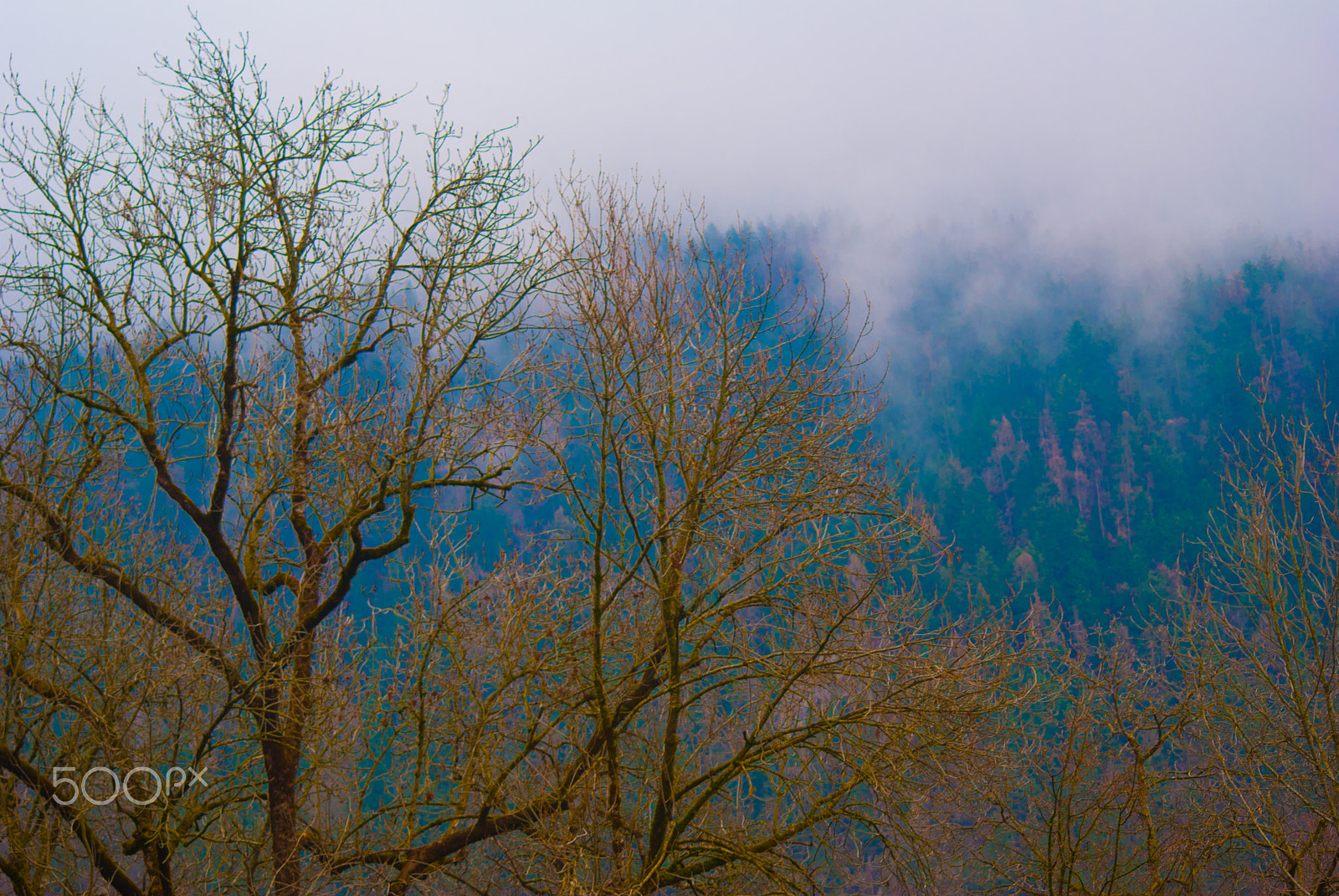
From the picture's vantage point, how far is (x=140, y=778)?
707 cm

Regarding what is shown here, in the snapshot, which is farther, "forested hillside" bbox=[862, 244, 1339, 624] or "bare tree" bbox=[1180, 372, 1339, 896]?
"forested hillside" bbox=[862, 244, 1339, 624]

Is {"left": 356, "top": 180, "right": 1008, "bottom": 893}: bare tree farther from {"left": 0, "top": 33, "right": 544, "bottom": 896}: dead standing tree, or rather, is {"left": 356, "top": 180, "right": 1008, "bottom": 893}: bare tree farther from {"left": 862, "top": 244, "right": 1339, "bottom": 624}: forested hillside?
{"left": 862, "top": 244, "right": 1339, "bottom": 624}: forested hillside

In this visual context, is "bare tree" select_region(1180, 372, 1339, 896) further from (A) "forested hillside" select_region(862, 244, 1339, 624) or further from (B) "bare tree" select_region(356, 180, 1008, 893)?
(A) "forested hillside" select_region(862, 244, 1339, 624)

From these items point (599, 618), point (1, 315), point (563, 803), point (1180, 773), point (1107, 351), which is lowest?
point (563, 803)

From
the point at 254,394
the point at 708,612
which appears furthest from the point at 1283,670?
the point at 254,394

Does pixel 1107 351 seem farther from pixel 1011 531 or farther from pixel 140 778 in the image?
pixel 140 778

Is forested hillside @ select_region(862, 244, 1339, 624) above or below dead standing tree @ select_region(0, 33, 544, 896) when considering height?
above

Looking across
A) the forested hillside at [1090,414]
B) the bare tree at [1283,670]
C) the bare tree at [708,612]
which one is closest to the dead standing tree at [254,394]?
the bare tree at [708,612]

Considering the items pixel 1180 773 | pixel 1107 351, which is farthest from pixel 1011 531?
pixel 1180 773

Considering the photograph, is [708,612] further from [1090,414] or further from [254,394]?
[1090,414]

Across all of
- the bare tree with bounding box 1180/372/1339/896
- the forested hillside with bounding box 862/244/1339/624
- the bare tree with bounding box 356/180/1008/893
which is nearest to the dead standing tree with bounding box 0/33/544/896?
the bare tree with bounding box 356/180/1008/893

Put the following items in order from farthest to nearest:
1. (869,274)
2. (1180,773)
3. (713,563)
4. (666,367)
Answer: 1. (869,274)
2. (1180,773)
3. (713,563)
4. (666,367)

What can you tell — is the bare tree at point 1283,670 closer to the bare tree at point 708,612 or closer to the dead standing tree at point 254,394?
the bare tree at point 708,612

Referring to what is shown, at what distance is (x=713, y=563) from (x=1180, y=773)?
6897mm
